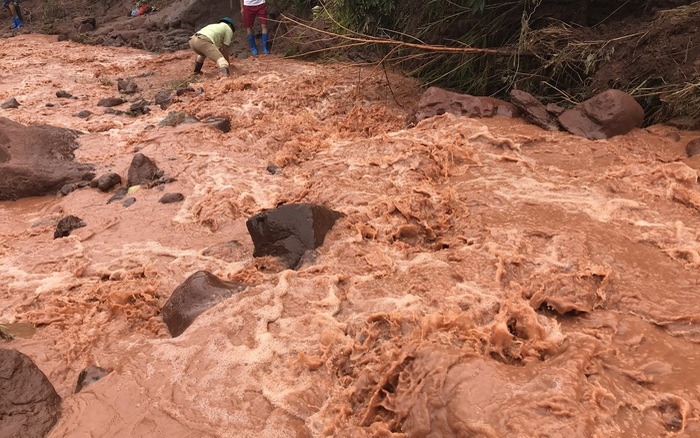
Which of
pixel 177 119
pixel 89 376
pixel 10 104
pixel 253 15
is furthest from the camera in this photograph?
pixel 253 15

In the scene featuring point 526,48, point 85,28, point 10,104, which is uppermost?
point 526,48

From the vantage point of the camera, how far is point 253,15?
1188cm

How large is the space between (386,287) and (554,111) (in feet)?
13.8

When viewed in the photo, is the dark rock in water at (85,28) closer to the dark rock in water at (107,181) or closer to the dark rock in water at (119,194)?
the dark rock in water at (107,181)

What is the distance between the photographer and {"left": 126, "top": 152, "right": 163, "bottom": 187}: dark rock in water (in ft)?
21.7

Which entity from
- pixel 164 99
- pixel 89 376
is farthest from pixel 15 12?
pixel 89 376

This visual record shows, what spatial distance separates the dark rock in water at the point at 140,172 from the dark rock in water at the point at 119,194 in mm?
115

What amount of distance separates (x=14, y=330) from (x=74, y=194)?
9.45 ft

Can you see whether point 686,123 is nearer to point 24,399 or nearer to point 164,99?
point 24,399

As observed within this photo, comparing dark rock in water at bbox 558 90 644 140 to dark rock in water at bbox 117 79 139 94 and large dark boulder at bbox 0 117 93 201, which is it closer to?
large dark boulder at bbox 0 117 93 201

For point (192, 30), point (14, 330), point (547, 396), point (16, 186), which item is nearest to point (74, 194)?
point (16, 186)

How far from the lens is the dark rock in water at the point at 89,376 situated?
11.3 ft

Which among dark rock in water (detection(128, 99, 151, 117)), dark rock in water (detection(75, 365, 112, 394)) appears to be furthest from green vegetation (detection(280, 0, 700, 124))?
dark rock in water (detection(75, 365, 112, 394))

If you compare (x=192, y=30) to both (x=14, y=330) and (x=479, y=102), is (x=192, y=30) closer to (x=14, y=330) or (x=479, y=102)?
(x=479, y=102)
